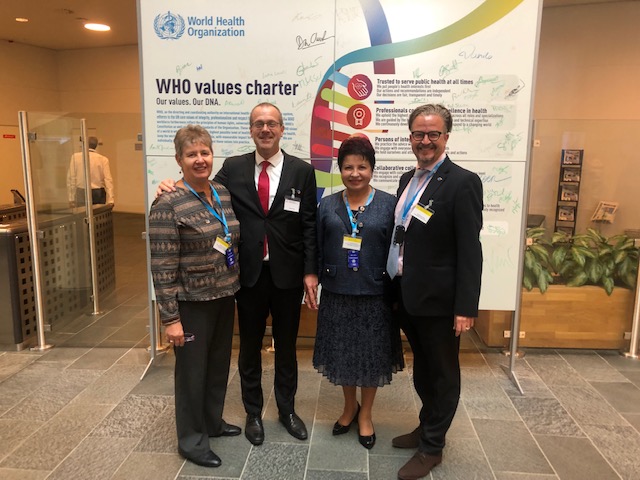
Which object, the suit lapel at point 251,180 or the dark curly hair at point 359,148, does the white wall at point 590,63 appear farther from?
the suit lapel at point 251,180

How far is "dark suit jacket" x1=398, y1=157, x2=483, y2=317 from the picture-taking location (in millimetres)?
1961

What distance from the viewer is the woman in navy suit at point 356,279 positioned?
2.19 m

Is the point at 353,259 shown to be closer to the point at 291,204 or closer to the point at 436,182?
the point at 291,204

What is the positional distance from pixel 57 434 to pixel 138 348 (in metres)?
1.25

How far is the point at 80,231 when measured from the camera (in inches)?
169

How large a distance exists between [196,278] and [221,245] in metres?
0.18

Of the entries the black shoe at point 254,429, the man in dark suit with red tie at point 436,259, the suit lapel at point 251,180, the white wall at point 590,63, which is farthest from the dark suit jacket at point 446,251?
the white wall at point 590,63

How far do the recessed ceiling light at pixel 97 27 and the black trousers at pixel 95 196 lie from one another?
141 inches

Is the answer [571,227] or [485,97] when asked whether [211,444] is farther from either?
[571,227]

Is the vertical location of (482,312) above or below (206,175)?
below

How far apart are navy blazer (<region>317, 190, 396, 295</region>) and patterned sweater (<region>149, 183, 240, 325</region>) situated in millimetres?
476

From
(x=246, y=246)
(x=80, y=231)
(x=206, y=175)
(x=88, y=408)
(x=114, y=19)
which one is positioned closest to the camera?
(x=206, y=175)

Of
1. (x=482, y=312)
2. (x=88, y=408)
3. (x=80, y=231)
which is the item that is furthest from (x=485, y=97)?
(x=80, y=231)
